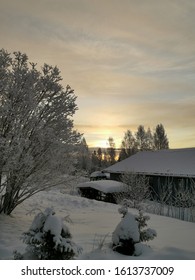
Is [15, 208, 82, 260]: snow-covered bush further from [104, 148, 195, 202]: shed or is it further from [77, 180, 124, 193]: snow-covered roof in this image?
[77, 180, 124, 193]: snow-covered roof

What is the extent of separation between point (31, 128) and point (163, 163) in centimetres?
2180

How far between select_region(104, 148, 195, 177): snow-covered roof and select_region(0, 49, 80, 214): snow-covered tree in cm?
1617

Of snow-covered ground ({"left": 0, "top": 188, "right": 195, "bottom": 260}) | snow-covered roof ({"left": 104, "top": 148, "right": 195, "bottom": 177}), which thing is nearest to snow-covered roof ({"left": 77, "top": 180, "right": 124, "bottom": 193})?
snow-covered roof ({"left": 104, "top": 148, "right": 195, "bottom": 177})

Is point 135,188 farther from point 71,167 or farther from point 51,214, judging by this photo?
point 51,214

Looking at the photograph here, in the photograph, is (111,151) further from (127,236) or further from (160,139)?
(127,236)

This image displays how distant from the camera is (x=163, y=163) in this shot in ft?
101

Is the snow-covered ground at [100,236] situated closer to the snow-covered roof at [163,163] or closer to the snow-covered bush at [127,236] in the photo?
the snow-covered bush at [127,236]

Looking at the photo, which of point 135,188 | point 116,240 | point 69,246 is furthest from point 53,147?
point 135,188

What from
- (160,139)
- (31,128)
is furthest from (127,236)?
(160,139)

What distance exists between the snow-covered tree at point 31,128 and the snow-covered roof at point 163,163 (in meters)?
16.2

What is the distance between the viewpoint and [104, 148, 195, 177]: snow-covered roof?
89.0 feet

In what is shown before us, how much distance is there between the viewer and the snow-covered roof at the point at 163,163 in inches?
1069

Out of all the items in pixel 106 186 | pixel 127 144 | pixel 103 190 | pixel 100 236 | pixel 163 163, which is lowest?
pixel 100 236

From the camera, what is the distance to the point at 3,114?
9906mm
